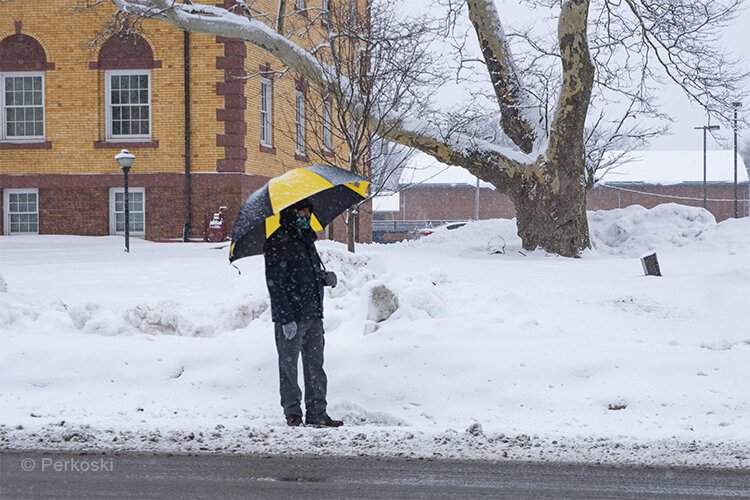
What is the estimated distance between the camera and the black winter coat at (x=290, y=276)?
6906 mm

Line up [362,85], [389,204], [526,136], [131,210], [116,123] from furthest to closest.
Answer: [389,204], [131,210], [116,123], [526,136], [362,85]

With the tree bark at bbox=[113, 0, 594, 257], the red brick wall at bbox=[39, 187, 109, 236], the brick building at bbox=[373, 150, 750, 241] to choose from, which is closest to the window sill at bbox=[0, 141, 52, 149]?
the red brick wall at bbox=[39, 187, 109, 236]

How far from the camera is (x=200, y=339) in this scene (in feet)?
29.6

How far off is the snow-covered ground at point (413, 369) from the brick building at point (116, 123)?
469 inches

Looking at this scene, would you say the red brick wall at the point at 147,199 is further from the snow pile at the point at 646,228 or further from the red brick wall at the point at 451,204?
the red brick wall at the point at 451,204

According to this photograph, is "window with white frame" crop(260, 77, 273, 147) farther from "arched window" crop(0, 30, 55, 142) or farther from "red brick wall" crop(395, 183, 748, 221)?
"red brick wall" crop(395, 183, 748, 221)

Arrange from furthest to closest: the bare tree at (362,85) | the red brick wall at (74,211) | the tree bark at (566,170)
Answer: the red brick wall at (74,211)
the tree bark at (566,170)
the bare tree at (362,85)

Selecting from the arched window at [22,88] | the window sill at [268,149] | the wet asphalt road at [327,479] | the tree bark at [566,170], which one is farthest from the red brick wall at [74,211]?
the wet asphalt road at [327,479]

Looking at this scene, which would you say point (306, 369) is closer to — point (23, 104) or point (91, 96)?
point (91, 96)

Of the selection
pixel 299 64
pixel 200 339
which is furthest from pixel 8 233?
pixel 200 339

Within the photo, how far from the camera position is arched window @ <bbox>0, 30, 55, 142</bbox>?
24.7m

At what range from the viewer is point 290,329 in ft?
22.7

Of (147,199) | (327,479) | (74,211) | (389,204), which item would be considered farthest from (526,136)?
(389,204)

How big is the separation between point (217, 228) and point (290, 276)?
1725 centimetres
